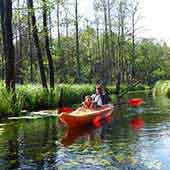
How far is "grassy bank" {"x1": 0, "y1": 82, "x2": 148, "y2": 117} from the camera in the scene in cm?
1973

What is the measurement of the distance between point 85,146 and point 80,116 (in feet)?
14.9

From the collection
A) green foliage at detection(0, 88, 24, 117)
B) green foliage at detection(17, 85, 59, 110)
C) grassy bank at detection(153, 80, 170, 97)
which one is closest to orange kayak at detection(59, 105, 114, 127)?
green foliage at detection(0, 88, 24, 117)

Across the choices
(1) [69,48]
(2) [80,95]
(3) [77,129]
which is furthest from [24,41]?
(3) [77,129]

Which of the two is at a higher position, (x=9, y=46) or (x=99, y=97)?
(x=9, y=46)

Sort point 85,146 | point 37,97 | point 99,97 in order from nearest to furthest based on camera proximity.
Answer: point 85,146
point 99,97
point 37,97

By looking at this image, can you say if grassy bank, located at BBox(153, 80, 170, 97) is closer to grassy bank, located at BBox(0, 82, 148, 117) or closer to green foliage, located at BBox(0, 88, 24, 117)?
grassy bank, located at BBox(0, 82, 148, 117)

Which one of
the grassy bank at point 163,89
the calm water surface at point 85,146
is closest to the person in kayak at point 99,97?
the calm water surface at point 85,146

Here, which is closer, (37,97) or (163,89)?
(37,97)

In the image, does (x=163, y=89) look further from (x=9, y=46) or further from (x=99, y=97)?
(x=9, y=46)

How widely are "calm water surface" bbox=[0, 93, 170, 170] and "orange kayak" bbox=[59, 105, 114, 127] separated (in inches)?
13.5

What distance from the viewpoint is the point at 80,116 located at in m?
18.0

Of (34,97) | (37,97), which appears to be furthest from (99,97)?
(37,97)

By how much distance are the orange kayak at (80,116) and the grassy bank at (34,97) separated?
11.0ft

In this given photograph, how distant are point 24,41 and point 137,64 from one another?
32.9 meters
